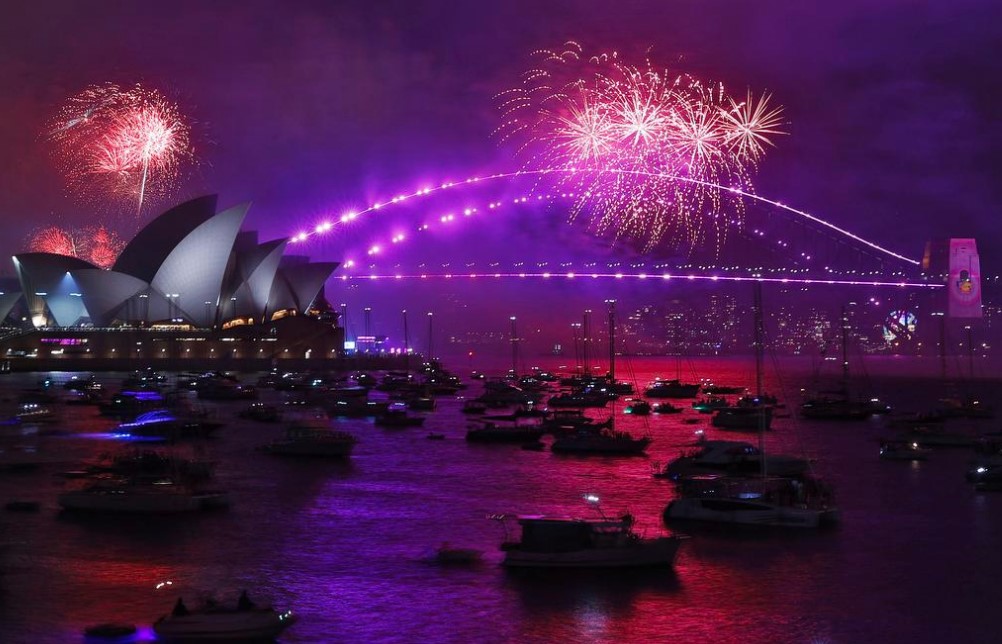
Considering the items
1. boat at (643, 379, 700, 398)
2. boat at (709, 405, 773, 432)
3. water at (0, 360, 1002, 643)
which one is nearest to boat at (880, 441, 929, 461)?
water at (0, 360, 1002, 643)

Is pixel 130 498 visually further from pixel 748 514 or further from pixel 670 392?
pixel 670 392

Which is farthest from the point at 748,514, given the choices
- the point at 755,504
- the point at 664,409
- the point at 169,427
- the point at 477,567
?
the point at 664,409

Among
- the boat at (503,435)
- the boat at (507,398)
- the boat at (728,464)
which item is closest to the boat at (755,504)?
the boat at (728,464)

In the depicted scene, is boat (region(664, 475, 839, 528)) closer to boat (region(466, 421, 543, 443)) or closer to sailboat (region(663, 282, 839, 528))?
sailboat (region(663, 282, 839, 528))

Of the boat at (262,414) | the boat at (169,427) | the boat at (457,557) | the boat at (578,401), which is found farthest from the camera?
the boat at (578,401)

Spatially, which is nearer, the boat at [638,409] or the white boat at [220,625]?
the white boat at [220,625]

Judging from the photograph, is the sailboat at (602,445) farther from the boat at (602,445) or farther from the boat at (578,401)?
the boat at (578,401)

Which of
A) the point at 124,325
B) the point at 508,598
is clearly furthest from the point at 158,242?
the point at 508,598
